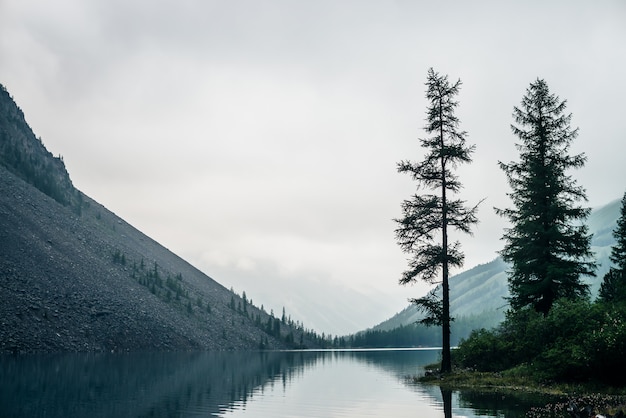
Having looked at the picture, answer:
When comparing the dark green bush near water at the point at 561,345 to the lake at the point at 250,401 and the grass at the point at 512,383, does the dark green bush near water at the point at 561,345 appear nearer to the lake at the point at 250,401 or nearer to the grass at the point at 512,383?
the grass at the point at 512,383

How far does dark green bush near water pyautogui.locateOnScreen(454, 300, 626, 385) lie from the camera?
86.8ft

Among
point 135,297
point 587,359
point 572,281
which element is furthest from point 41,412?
point 135,297

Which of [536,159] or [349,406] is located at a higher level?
[536,159]

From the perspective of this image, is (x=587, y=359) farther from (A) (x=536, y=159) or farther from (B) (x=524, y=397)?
(A) (x=536, y=159)

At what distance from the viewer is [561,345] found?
30.2 metres

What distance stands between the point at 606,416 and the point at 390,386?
22.0 meters

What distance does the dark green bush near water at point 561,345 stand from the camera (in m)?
26.5

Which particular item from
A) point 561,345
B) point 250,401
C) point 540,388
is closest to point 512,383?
point 540,388

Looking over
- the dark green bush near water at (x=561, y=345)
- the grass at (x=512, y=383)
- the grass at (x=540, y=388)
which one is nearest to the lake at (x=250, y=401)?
the grass at (x=540, y=388)

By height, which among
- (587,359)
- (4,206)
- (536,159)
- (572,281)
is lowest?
(587,359)

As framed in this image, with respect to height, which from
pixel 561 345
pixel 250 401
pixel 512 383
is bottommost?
pixel 250 401

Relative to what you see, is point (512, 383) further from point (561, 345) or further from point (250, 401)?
point (250, 401)

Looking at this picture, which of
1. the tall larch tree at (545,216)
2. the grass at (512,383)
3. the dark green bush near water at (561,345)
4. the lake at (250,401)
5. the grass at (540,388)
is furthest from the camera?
the tall larch tree at (545,216)

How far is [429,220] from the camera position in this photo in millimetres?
41062
